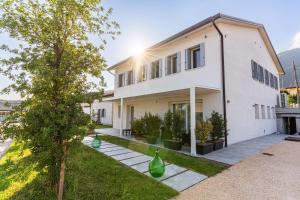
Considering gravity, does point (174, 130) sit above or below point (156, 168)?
above

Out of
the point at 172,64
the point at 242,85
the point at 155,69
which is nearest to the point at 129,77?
the point at 155,69

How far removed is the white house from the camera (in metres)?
8.20

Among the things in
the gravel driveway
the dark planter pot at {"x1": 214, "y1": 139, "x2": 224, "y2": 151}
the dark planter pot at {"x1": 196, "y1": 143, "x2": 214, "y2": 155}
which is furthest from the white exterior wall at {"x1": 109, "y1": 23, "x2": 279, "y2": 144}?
the gravel driveway

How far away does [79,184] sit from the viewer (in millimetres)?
3857

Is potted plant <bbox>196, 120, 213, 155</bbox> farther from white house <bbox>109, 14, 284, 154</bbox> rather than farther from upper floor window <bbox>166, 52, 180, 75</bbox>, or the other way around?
upper floor window <bbox>166, 52, 180, 75</bbox>

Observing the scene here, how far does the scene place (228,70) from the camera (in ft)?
28.1

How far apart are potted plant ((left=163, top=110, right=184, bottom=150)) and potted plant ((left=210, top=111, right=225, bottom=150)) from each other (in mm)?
1495

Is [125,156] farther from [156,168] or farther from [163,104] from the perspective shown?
[163,104]

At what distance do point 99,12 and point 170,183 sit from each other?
4364mm

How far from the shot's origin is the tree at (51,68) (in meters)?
2.75

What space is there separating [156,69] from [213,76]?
14.6 ft

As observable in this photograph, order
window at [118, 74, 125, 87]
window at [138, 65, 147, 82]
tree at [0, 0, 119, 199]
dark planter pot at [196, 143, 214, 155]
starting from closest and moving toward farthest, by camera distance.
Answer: tree at [0, 0, 119, 199]
dark planter pot at [196, 143, 214, 155]
window at [138, 65, 147, 82]
window at [118, 74, 125, 87]

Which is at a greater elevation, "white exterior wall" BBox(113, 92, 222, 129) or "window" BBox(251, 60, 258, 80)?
"window" BBox(251, 60, 258, 80)

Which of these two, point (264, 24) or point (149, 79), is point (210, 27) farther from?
point (264, 24)
